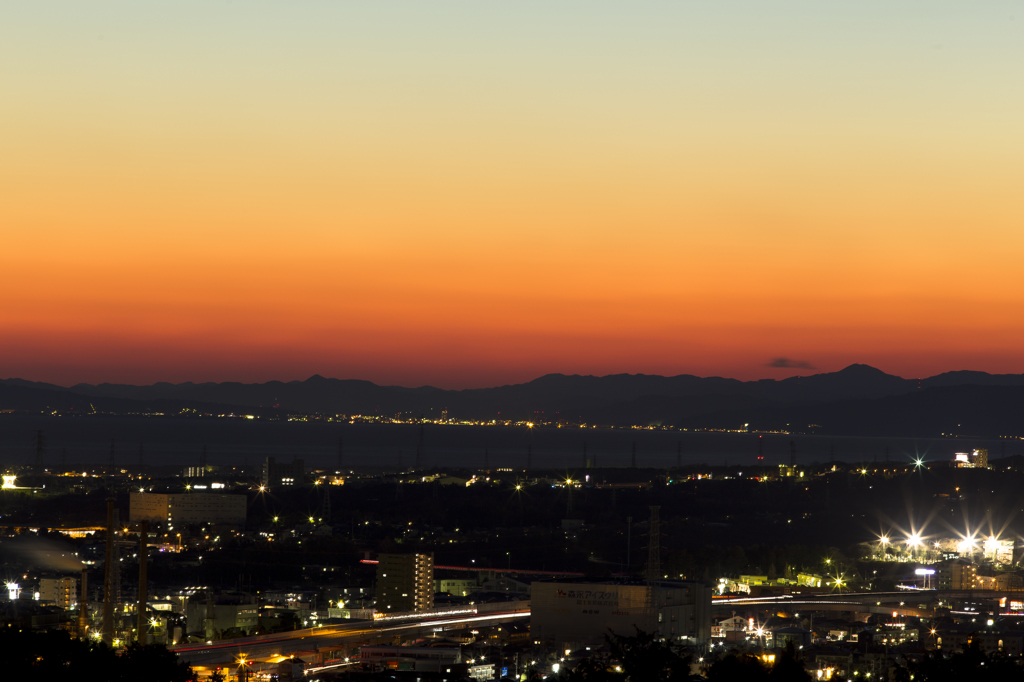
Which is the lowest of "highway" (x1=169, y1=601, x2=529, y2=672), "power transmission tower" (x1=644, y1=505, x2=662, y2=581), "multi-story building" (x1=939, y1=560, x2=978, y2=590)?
"multi-story building" (x1=939, y1=560, x2=978, y2=590)

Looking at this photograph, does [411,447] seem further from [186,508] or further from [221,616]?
[221,616]

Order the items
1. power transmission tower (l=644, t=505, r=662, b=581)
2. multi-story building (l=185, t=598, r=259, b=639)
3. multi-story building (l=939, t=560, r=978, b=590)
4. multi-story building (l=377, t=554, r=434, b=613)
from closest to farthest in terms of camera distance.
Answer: multi-story building (l=185, t=598, r=259, b=639), multi-story building (l=377, t=554, r=434, b=613), power transmission tower (l=644, t=505, r=662, b=581), multi-story building (l=939, t=560, r=978, b=590)

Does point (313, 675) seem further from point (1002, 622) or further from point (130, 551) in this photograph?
point (130, 551)

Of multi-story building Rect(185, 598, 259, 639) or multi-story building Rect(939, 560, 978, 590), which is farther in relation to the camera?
multi-story building Rect(939, 560, 978, 590)

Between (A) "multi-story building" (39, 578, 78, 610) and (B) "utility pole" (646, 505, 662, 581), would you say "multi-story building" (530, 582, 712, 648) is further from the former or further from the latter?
(A) "multi-story building" (39, 578, 78, 610)

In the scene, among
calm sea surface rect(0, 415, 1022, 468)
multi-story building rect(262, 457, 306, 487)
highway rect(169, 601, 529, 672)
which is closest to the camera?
highway rect(169, 601, 529, 672)

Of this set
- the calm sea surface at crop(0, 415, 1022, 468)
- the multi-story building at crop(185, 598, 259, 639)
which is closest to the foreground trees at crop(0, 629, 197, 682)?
the multi-story building at crop(185, 598, 259, 639)

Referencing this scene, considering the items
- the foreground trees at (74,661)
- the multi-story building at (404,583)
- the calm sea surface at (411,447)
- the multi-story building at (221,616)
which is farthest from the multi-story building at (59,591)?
the calm sea surface at (411,447)
